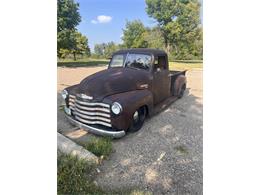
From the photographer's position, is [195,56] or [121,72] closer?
[195,56]

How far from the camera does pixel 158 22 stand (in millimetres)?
1228

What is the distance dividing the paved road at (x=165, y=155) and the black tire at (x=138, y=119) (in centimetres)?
3

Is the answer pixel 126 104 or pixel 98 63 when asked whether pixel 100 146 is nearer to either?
pixel 126 104

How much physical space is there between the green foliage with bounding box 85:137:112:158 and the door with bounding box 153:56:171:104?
384 mm

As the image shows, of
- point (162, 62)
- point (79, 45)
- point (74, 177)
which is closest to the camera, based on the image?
point (74, 177)

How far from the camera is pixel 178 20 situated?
4.07 feet

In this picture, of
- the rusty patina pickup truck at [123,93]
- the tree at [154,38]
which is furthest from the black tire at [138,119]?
the tree at [154,38]

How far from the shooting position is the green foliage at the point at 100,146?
1.23 metres

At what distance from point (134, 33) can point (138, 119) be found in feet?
1.57

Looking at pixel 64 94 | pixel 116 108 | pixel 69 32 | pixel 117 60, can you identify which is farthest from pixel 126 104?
pixel 69 32

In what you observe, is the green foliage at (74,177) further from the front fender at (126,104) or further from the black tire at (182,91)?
the black tire at (182,91)
